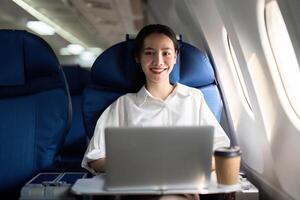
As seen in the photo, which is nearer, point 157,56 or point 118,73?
point 157,56

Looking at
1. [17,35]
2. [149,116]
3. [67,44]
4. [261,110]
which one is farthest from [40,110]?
[67,44]

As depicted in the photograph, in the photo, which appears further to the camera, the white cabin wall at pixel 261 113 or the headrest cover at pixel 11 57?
the headrest cover at pixel 11 57

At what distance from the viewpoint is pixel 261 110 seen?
2225 mm

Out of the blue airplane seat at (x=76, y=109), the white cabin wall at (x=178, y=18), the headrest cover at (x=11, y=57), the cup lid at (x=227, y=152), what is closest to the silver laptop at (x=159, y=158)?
the cup lid at (x=227, y=152)

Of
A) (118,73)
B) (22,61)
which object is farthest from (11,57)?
(118,73)

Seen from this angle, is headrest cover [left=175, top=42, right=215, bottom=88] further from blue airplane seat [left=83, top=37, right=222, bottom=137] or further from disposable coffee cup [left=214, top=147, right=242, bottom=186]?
disposable coffee cup [left=214, top=147, right=242, bottom=186]

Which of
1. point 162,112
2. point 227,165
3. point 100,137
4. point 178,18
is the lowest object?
point 227,165

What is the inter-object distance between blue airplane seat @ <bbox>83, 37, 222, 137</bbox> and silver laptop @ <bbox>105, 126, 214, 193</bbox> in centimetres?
80

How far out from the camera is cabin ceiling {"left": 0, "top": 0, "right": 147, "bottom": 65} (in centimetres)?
431

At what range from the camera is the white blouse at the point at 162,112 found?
219cm

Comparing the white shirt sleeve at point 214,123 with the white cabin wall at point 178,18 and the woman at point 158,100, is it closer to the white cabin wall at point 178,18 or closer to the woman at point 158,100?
the woman at point 158,100

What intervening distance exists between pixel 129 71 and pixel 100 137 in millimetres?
442

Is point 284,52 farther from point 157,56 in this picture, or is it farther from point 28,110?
point 28,110

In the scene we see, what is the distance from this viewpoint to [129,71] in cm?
236
